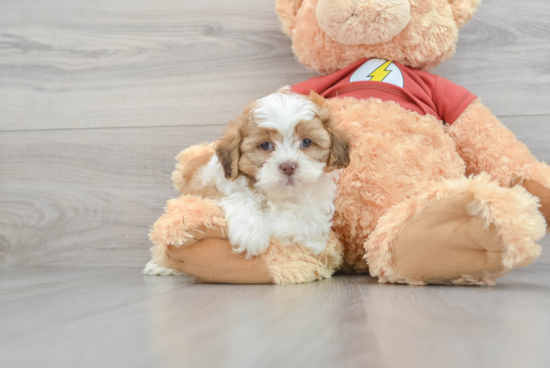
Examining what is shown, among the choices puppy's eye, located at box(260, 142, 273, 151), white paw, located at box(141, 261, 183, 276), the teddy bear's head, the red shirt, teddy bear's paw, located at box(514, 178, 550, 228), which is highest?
the teddy bear's head

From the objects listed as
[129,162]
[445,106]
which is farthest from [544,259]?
[129,162]

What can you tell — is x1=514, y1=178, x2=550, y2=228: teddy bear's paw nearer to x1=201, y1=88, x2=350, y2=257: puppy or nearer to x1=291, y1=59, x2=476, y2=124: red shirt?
x1=291, y1=59, x2=476, y2=124: red shirt

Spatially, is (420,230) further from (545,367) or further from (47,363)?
(47,363)

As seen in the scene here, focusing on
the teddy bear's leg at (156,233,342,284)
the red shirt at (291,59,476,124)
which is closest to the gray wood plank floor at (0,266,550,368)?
the teddy bear's leg at (156,233,342,284)

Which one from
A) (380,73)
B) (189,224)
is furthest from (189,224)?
(380,73)

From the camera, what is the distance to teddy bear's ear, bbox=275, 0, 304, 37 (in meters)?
1.42

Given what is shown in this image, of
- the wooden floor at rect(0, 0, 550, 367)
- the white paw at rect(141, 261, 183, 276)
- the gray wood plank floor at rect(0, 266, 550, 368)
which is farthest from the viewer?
the wooden floor at rect(0, 0, 550, 367)

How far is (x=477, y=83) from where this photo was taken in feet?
5.09

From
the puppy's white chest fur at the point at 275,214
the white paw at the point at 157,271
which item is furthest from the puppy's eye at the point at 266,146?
the white paw at the point at 157,271

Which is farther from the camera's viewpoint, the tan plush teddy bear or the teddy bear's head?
the teddy bear's head

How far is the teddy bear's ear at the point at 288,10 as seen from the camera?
142cm

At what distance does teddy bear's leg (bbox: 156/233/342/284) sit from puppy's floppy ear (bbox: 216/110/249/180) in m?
0.17

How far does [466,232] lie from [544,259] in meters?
0.82

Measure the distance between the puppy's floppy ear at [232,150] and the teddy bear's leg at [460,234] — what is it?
1.24ft
